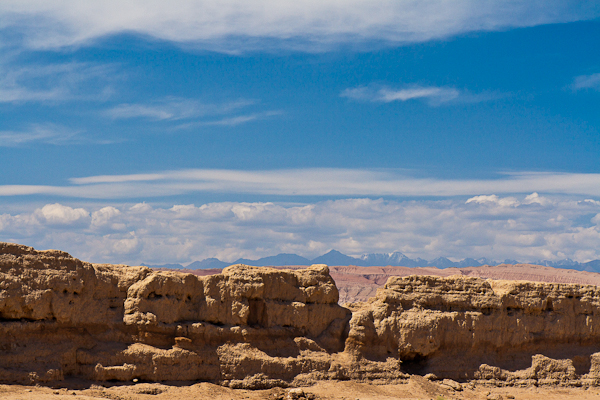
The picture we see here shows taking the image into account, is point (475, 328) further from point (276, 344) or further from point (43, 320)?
point (43, 320)

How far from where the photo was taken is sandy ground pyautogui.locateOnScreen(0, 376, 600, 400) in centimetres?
1958

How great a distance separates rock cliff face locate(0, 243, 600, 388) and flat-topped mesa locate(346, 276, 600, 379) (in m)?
0.05

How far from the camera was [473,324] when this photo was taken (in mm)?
26391

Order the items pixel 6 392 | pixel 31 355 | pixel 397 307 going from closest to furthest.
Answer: pixel 6 392
pixel 31 355
pixel 397 307

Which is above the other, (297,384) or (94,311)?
(94,311)

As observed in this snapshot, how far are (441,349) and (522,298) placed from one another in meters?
4.17

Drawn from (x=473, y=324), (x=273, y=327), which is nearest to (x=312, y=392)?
(x=273, y=327)

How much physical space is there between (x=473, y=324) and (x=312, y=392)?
24.5ft

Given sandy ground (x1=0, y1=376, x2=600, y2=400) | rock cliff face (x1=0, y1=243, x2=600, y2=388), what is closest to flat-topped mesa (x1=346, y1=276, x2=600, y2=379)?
rock cliff face (x1=0, y1=243, x2=600, y2=388)

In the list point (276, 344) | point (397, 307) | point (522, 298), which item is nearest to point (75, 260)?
point (276, 344)

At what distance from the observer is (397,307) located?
26.1 meters

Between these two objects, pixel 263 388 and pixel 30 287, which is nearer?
pixel 30 287

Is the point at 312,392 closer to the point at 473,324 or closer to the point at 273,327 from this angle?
the point at 273,327

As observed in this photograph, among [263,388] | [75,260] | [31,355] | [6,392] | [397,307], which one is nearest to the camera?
[6,392]
